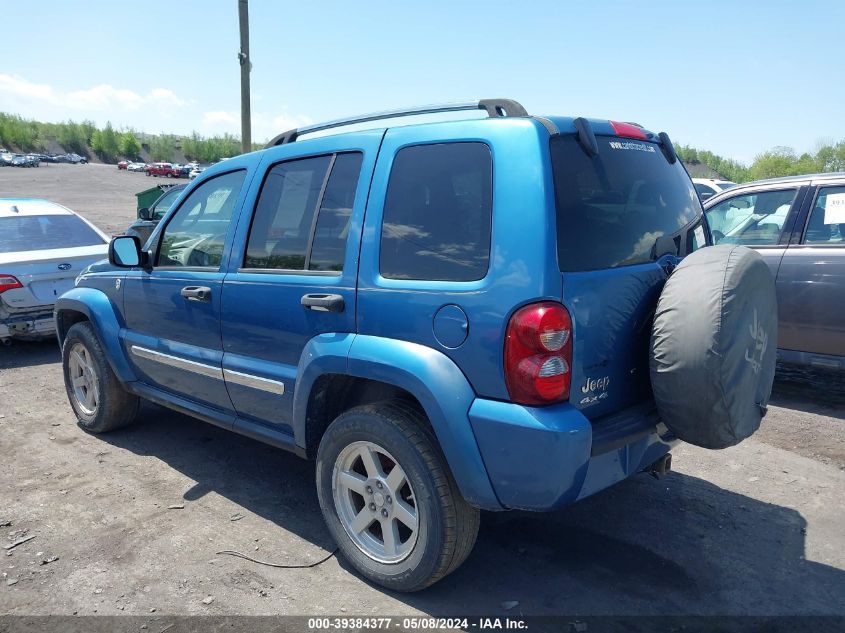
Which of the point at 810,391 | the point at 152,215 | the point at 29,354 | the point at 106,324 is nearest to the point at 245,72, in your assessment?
the point at 152,215

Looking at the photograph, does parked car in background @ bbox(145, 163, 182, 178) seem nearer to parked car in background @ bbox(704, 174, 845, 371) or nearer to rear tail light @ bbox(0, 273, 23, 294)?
rear tail light @ bbox(0, 273, 23, 294)

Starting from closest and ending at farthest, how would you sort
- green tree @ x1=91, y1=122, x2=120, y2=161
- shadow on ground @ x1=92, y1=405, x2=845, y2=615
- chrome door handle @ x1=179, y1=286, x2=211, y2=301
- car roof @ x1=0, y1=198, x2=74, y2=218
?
shadow on ground @ x1=92, y1=405, x2=845, y2=615 → chrome door handle @ x1=179, y1=286, x2=211, y2=301 → car roof @ x1=0, y1=198, x2=74, y2=218 → green tree @ x1=91, y1=122, x2=120, y2=161

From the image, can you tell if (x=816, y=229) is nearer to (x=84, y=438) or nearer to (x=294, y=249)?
(x=294, y=249)

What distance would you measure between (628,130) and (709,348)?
112 cm

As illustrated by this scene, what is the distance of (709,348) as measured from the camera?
249cm

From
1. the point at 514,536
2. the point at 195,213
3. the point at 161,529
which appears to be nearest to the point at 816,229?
the point at 514,536

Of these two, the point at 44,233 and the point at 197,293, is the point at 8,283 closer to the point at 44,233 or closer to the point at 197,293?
the point at 44,233

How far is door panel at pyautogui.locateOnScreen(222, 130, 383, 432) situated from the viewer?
3.02m

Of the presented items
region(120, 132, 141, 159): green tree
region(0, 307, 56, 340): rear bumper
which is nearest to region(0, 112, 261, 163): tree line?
region(120, 132, 141, 159): green tree

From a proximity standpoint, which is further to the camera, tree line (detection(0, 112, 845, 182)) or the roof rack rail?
tree line (detection(0, 112, 845, 182))

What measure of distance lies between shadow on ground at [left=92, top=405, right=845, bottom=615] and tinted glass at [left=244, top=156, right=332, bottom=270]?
144 cm

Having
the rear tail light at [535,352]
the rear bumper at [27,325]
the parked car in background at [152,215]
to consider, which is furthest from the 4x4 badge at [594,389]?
the parked car in background at [152,215]

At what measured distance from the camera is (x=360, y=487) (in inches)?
117

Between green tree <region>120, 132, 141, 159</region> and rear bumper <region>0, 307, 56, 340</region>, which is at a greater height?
green tree <region>120, 132, 141, 159</region>
